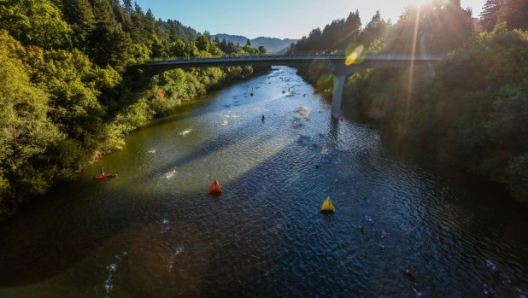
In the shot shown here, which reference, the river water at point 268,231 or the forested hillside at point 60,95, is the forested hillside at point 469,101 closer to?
the river water at point 268,231

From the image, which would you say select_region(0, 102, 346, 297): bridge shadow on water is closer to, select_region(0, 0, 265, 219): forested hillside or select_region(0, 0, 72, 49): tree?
select_region(0, 0, 265, 219): forested hillside

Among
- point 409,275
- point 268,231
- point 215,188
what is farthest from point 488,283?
point 215,188

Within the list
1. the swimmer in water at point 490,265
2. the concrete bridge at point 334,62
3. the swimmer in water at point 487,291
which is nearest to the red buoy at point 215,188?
the swimmer in water at point 487,291

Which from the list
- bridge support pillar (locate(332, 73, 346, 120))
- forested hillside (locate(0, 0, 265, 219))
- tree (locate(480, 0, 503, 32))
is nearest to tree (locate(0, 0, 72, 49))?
forested hillside (locate(0, 0, 265, 219))

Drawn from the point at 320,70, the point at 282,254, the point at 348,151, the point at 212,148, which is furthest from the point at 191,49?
the point at 282,254

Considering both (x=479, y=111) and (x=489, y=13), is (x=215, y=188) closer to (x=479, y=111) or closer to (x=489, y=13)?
(x=479, y=111)
